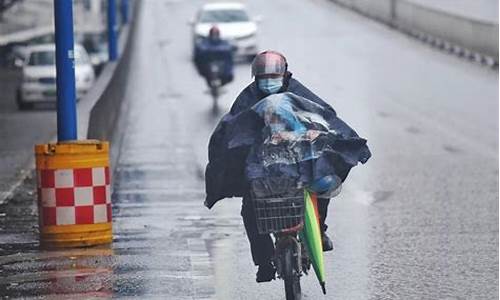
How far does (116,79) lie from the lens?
28328 millimetres

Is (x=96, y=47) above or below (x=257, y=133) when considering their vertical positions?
below

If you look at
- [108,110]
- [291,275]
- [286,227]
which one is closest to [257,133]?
[286,227]

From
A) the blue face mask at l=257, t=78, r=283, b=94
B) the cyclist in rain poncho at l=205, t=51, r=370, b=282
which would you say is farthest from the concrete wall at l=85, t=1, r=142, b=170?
the blue face mask at l=257, t=78, r=283, b=94

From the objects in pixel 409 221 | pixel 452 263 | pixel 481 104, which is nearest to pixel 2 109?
pixel 481 104

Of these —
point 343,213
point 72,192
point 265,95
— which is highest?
point 265,95

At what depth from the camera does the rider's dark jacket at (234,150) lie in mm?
9453

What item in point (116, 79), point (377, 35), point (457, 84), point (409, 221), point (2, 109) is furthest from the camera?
point (377, 35)

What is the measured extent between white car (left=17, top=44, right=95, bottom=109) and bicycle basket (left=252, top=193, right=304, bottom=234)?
2692 centimetres

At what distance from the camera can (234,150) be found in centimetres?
945

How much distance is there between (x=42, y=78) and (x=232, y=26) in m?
7.62

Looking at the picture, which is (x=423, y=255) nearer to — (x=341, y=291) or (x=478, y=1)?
(x=341, y=291)

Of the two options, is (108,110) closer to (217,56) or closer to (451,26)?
(217,56)

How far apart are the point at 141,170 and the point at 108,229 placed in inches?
261

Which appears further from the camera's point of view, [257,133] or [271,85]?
[271,85]
